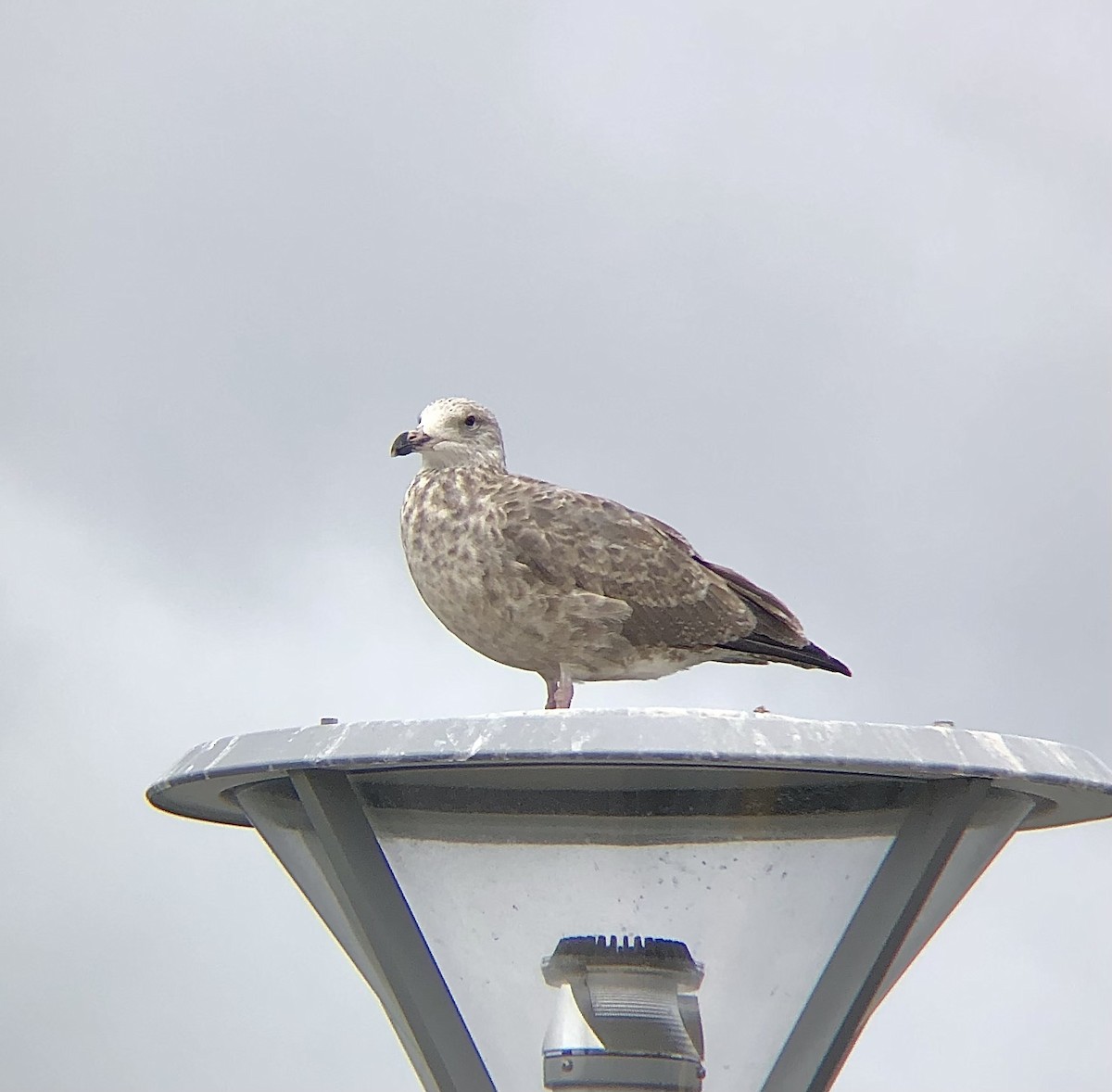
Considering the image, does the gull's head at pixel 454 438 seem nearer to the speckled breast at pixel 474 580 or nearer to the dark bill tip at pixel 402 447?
the dark bill tip at pixel 402 447

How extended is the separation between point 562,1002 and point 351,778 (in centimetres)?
60

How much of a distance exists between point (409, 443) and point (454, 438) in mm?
A: 201

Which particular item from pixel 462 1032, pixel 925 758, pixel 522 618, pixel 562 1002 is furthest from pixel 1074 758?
pixel 522 618

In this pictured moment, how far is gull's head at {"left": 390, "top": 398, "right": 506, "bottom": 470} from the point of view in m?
5.53

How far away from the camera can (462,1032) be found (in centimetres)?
356

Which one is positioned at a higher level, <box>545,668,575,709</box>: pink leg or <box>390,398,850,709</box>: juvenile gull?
<box>390,398,850,709</box>: juvenile gull

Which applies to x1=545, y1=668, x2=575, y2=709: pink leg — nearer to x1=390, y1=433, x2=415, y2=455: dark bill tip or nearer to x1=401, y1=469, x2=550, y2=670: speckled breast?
x1=401, y1=469, x2=550, y2=670: speckled breast

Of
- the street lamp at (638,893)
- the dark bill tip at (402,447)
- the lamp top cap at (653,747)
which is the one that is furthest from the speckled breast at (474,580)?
the lamp top cap at (653,747)

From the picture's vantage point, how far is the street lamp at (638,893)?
135 inches

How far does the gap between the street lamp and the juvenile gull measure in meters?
1.45

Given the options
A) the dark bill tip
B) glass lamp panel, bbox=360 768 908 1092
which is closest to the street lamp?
glass lamp panel, bbox=360 768 908 1092

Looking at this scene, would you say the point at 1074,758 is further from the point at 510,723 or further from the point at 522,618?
the point at 522,618

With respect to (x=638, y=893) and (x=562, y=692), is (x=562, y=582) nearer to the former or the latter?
(x=562, y=692)

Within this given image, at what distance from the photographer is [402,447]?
546cm
